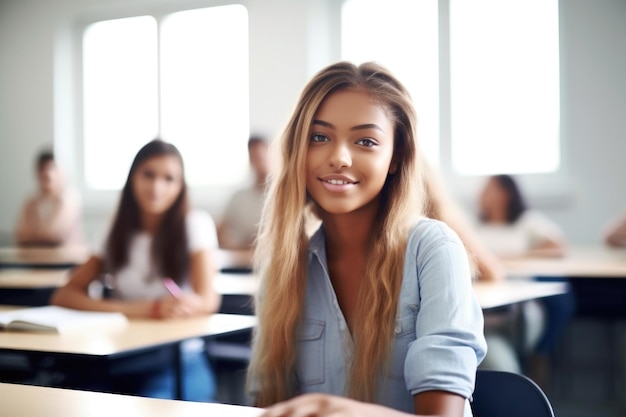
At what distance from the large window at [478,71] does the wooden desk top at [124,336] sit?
3.13 metres

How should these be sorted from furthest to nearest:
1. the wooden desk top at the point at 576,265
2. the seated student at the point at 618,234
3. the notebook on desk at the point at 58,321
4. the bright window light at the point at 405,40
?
the bright window light at the point at 405,40
the seated student at the point at 618,234
the wooden desk top at the point at 576,265
the notebook on desk at the point at 58,321

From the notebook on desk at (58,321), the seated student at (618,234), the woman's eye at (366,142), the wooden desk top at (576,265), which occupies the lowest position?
the wooden desk top at (576,265)

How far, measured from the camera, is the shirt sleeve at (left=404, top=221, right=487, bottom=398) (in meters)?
1.10

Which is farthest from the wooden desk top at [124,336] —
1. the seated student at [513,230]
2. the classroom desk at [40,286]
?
the seated student at [513,230]

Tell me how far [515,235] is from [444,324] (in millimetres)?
3071

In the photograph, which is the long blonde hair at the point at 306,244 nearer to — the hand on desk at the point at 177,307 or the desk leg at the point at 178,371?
the desk leg at the point at 178,371

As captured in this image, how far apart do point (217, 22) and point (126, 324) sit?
4.27 m

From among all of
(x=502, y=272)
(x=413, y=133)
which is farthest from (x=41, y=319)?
(x=502, y=272)

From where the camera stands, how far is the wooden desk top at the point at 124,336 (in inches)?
70.6

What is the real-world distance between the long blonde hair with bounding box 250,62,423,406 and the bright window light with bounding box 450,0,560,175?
13.0ft

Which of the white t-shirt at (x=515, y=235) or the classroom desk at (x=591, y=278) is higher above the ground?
the white t-shirt at (x=515, y=235)

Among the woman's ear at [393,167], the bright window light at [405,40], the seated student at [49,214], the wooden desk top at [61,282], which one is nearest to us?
the woman's ear at [393,167]

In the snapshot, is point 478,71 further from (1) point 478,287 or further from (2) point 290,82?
(1) point 478,287

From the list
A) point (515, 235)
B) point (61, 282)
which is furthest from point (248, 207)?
point (515, 235)
